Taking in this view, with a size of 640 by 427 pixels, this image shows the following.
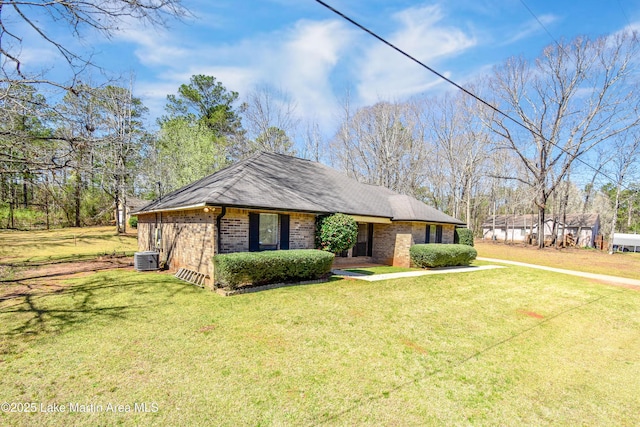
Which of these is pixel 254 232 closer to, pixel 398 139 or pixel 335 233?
pixel 335 233

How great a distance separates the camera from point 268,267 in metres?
8.42

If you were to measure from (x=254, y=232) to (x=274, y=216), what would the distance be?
1.07 metres

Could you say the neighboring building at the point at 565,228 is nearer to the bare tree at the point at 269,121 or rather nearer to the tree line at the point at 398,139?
the tree line at the point at 398,139

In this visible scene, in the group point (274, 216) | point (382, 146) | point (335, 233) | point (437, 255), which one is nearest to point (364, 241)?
point (437, 255)

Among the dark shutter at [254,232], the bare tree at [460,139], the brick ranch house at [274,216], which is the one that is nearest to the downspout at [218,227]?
the brick ranch house at [274,216]

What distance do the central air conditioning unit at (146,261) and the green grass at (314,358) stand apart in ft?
9.40

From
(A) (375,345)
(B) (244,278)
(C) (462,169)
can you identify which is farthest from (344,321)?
(C) (462,169)

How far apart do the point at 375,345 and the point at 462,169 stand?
92.3 feet

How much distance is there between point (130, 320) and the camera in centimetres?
583

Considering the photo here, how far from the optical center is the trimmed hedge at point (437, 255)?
13156 millimetres

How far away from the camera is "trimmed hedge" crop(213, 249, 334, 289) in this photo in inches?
308

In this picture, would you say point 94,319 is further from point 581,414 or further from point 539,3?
point 539,3

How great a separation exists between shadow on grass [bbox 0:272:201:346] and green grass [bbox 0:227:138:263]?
7115 mm

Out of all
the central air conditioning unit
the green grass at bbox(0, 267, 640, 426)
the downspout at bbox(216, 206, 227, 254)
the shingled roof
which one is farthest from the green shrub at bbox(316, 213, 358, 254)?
the central air conditioning unit
